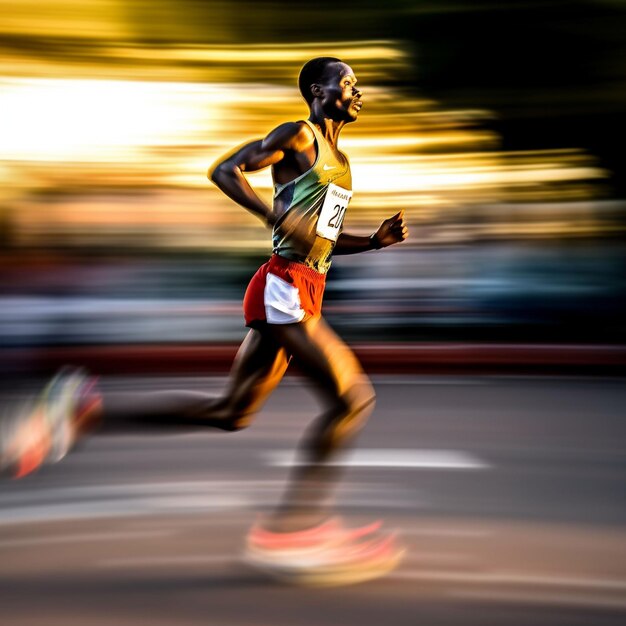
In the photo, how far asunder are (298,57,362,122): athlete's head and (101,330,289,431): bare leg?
0.79 metres

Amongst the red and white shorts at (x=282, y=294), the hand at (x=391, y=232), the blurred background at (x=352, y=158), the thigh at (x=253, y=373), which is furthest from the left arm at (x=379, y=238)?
the blurred background at (x=352, y=158)

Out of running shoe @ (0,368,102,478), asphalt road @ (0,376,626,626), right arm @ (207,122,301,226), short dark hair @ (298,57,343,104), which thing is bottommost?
asphalt road @ (0,376,626,626)

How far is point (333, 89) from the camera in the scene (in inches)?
160

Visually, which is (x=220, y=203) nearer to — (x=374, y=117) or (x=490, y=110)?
(x=374, y=117)

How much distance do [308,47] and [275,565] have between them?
976cm

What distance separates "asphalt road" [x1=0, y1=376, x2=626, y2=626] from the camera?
384 cm

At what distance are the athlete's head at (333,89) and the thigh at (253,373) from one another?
786 mm

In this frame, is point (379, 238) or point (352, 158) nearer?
point (379, 238)

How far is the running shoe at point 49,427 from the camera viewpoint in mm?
4156

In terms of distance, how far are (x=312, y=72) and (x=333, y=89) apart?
0.12 metres

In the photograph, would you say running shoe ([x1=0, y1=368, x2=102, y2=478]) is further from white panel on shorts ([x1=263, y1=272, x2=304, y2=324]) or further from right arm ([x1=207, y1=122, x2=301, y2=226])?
right arm ([x1=207, y1=122, x2=301, y2=226])

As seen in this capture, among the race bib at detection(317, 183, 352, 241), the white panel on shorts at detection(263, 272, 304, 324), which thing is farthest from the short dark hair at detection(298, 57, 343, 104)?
the white panel on shorts at detection(263, 272, 304, 324)

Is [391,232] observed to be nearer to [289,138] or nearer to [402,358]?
[289,138]

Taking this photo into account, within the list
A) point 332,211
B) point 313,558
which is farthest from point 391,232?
point 313,558
